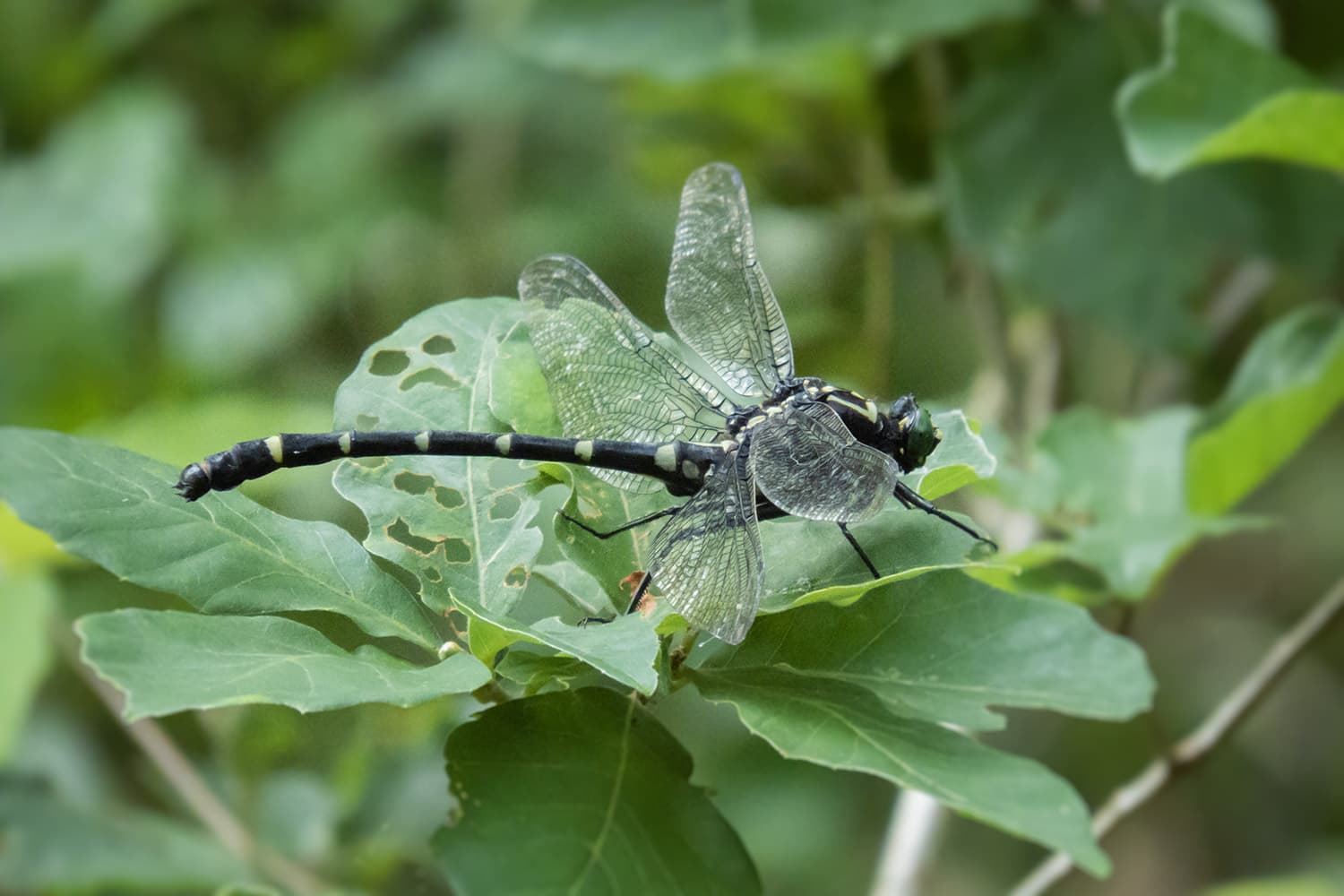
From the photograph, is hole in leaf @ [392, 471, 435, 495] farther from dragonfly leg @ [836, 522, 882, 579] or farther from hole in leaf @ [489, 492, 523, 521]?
dragonfly leg @ [836, 522, 882, 579]

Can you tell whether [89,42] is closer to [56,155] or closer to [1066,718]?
[56,155]

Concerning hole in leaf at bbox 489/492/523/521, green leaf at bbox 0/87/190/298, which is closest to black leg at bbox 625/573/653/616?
hole in leaf at bbox 489/492/523/521

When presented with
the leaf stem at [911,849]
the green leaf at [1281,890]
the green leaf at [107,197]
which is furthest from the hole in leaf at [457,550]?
the green leaf at [107,197]

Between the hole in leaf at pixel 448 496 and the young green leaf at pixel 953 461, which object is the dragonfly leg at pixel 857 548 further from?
the hole in leaf at pixel 448 496

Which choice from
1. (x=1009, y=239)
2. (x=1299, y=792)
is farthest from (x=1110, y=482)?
(x=1299, y=792)

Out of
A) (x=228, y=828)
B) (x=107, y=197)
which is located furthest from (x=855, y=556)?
(x=107, y=197)

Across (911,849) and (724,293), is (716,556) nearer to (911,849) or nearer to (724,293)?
(724,293)
